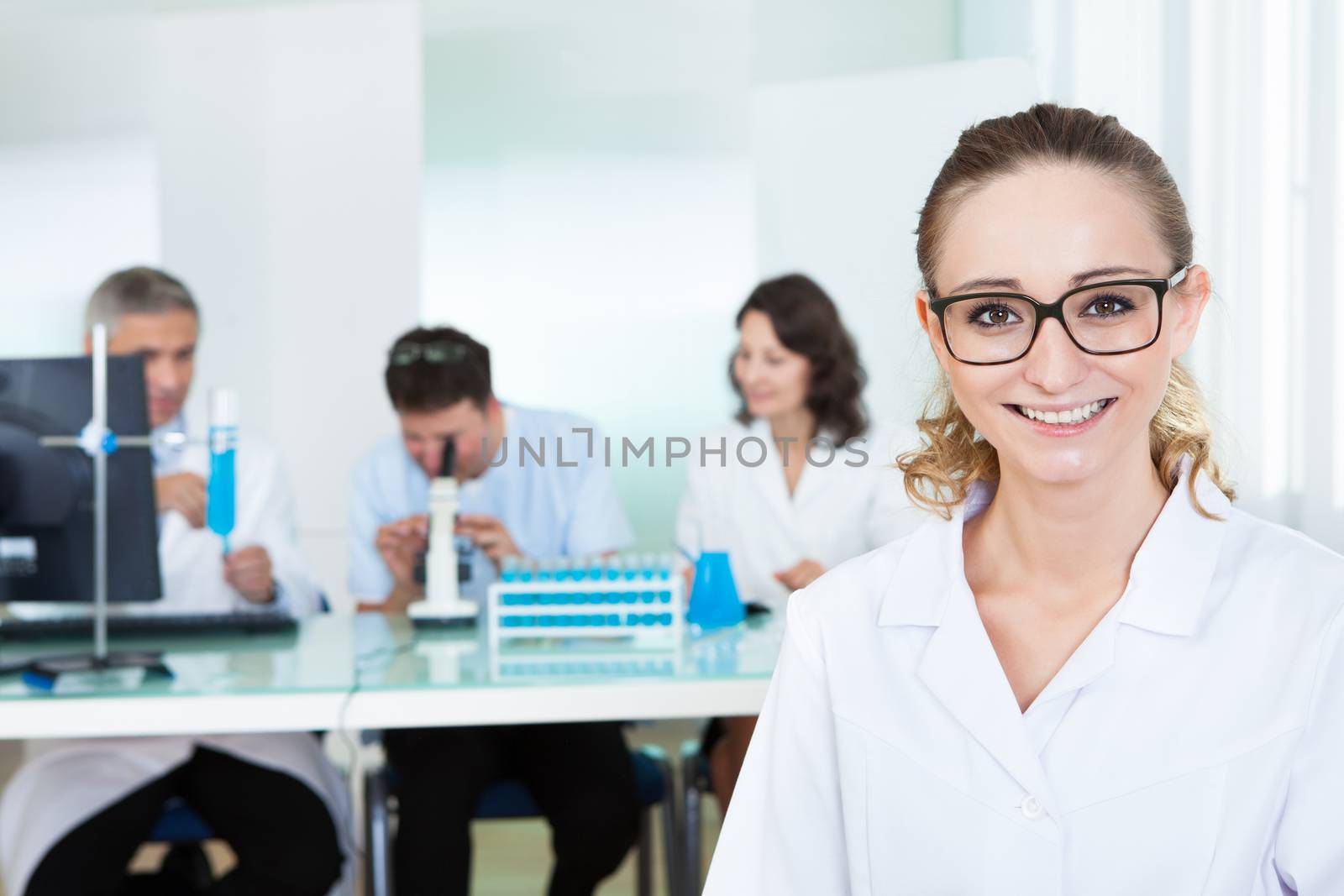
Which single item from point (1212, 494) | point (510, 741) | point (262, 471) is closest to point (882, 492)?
point (510, 741)

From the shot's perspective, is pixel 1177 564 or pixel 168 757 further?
pixel 168 757

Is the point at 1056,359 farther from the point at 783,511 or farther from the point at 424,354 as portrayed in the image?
the point at 424,354

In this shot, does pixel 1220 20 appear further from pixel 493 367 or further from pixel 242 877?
pixel 242 877

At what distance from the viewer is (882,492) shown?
249 centimetres

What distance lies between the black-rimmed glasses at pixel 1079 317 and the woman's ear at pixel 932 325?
0.04 meters

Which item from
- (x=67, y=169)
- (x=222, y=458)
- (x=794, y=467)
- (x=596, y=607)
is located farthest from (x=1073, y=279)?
(x=67, y=169)

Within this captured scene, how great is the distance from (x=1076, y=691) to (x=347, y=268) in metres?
2.78

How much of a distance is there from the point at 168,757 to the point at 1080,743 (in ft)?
5.01

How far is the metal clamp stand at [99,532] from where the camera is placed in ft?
5.99

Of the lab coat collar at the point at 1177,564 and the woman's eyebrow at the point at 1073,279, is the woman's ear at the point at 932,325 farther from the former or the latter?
the lab coat collar at the point at 1177,564

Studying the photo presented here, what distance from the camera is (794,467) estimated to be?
2561 mm

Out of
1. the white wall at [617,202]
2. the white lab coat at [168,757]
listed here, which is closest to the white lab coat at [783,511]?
the white wall at [617,202]

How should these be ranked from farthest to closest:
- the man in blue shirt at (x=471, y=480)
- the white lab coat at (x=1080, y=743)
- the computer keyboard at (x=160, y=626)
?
the man in blue shirt at (x=471, y=480)
the computer keyboard at (x=160, y=626)
the white lab coat at (x=1080, y=743)

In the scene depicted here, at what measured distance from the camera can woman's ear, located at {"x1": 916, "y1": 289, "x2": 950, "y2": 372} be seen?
1.06 meters
